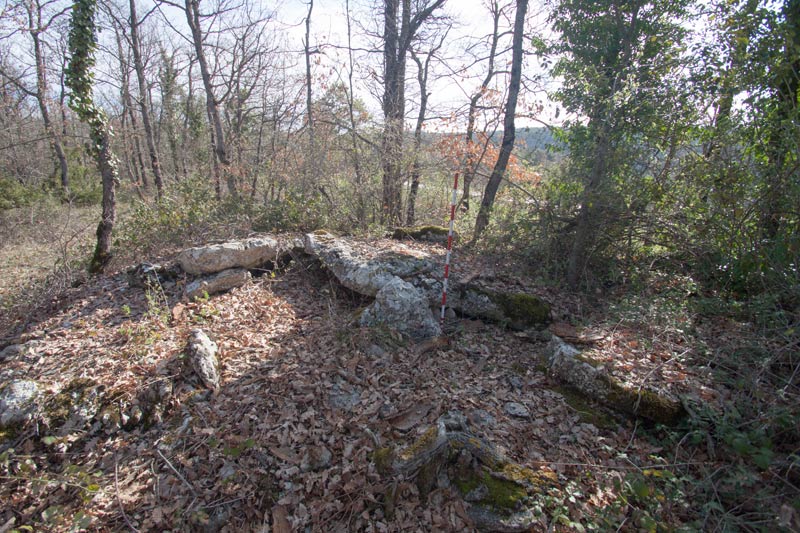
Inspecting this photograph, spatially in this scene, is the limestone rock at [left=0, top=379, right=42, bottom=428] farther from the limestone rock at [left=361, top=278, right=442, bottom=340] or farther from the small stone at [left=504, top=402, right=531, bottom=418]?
the small stone at [left=504, top=402, right=531, bottom=418]

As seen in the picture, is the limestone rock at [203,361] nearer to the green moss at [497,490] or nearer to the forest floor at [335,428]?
the forest floor at [335,428]

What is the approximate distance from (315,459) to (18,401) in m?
2.87

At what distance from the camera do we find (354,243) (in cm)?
652

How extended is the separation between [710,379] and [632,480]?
54.9 inches

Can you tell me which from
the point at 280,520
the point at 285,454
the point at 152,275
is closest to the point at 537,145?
the point at 152,275

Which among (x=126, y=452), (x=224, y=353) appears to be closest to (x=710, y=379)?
(x=224, y=353)

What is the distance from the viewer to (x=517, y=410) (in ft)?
11.1

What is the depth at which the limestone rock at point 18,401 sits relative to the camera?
3180mm

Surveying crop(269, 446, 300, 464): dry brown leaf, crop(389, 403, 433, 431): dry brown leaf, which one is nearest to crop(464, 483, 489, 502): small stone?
crop(389, 403, 433, 431): dry brown leaf

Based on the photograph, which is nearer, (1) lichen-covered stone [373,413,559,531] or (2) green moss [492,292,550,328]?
(1) lichen-covered stone [373,413,559,531]

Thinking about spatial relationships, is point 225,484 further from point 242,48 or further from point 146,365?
point 242,48

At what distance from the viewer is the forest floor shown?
2531mm

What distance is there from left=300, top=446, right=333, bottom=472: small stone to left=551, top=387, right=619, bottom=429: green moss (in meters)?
2.30

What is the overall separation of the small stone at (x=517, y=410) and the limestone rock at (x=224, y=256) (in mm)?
4724
